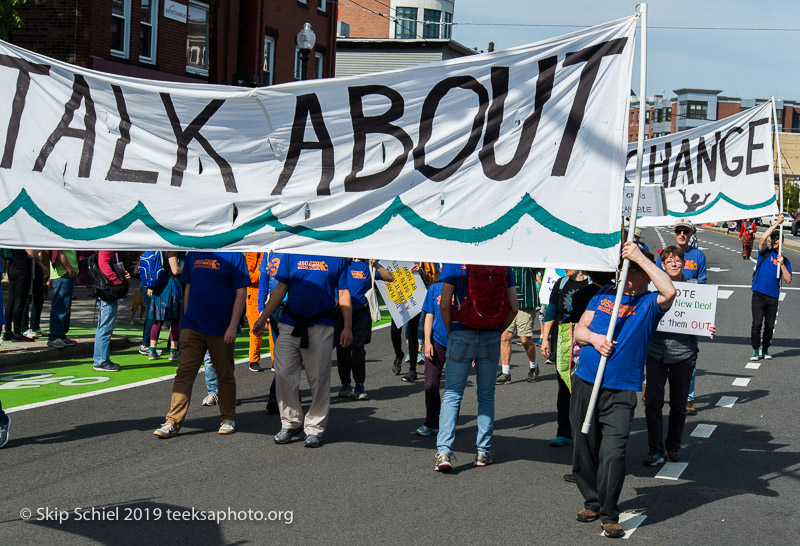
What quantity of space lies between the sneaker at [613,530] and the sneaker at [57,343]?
841cm

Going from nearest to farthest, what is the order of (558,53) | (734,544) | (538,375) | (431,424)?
(734,544) < (558,53) < (431,424) < (538,375)

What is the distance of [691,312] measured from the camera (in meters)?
7.75

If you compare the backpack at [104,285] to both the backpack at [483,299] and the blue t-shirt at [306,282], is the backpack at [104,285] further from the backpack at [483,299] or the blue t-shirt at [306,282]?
the backpack at [483,299]

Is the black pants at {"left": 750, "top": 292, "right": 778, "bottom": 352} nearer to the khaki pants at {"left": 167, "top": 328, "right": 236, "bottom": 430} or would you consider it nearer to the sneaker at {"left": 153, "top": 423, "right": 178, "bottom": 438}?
the khaki pants at {"left": 167, "top": 328, "right": 236, "bottom": 430}

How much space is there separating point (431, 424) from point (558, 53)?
11.9 ft

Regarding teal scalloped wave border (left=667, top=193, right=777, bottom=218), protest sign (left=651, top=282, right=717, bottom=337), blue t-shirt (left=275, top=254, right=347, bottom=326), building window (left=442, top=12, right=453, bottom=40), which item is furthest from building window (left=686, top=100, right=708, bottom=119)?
blue t-shirt (left=275, top=254, right=347, bottom=326)

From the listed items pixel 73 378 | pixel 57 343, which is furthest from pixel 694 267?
pixel 57 343

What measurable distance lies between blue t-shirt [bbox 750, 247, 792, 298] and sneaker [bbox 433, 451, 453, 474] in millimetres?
8111

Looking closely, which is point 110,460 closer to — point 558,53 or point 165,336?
point 558,53

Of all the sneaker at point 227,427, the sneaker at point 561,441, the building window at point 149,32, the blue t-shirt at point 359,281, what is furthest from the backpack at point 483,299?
the building window at point 149,32

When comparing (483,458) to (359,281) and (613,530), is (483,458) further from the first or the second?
(359,281)

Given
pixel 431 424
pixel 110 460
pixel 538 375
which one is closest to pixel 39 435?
pixel 110 460

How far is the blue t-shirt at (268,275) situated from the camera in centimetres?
768

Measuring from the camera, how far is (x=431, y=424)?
7922 millimetres
